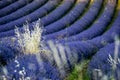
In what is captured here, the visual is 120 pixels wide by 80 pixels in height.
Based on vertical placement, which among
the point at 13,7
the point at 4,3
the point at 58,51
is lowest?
the point at 58,51

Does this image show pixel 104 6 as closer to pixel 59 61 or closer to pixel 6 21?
pixel 6 21

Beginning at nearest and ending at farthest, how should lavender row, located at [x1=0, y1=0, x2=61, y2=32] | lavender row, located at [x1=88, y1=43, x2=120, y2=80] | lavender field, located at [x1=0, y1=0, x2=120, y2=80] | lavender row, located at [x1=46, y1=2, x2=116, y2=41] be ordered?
lavender field, located at [x1=0, y1=0, x2=120, y2=80] → lavender row, located at [x1=88, y1=43, x2=120, y2=80] → lavender row, located at [x1=46, y1=2, x2=116, y2=41] → lavender row, located at [x1=0, y1=0, x2=61, y2=32]

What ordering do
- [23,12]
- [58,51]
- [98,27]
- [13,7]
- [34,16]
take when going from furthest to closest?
[13,7], [23,12], [34,16], [98,27], [58,51]

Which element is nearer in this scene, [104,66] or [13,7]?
[104,66]

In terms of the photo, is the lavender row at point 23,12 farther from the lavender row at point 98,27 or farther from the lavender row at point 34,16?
the lavender row at point 98,27

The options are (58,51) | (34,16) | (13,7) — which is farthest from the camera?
(13,7)

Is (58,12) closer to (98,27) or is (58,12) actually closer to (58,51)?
(98,27)

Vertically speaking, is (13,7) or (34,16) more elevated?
(13,7)

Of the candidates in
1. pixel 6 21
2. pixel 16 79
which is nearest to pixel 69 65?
pixel 16 79

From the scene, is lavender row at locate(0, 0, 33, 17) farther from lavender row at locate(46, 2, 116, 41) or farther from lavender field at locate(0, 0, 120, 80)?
lavender row at locate(46, 2, 116, 41)

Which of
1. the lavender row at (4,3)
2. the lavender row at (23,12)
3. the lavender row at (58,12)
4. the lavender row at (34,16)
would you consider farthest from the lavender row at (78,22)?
the lavender row at (4,3)

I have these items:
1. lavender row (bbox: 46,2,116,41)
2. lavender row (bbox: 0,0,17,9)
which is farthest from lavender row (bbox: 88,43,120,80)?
lavender row (bbox: 0,0,17,9)

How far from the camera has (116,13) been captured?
26.0 metres

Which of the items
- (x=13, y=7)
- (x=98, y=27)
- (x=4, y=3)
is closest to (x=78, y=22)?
(x=98, y=27)
